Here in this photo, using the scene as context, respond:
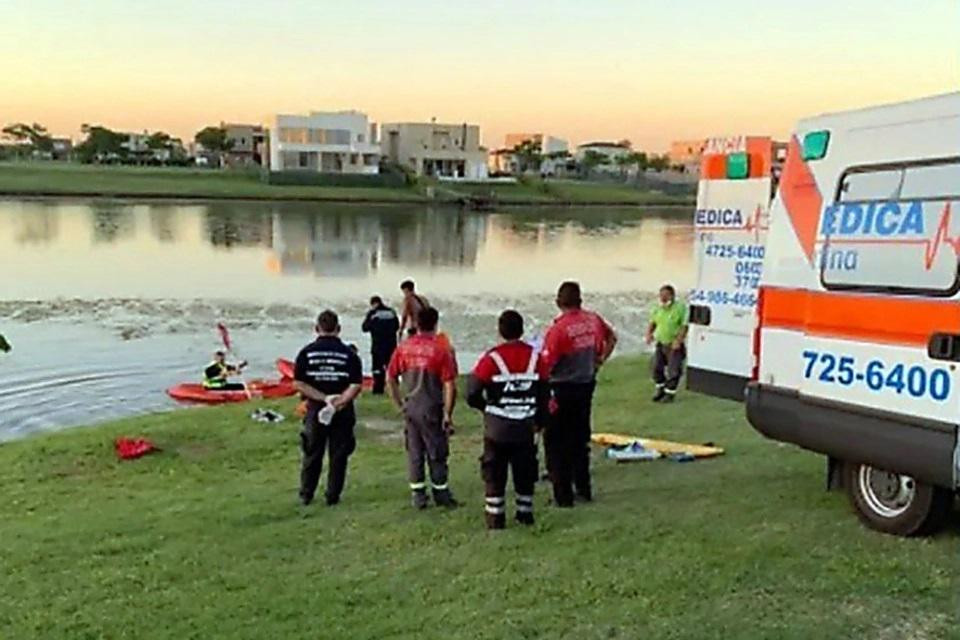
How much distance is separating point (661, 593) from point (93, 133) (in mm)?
175806

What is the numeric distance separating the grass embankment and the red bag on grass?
1.50 m

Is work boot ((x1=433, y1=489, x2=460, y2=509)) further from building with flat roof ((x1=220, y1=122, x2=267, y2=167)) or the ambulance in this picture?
building with flat roof ((x1=220, y1=122, x2=267, y2=167))

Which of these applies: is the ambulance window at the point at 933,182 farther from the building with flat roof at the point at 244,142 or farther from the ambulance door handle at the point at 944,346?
the building with flat roof at the point at 244,142

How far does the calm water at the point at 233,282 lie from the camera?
2239 centimetres

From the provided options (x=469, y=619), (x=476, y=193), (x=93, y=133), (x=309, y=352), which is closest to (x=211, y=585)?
(x=469, y=619)

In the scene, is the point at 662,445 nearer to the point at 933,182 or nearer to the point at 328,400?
the point at 328,400

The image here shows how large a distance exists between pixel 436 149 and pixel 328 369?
14542 cm

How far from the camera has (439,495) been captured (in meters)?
9.07

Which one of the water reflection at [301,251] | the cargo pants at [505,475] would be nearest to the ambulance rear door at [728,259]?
the cargo pants at [505,475]

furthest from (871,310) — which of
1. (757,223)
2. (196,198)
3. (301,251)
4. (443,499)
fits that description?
(196,198)

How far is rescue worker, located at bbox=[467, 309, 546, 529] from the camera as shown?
313 inches

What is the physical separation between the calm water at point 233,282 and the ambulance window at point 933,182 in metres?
→ 13.7

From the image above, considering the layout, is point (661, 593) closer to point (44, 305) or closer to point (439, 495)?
point (439, 495)

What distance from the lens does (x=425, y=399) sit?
895cm
